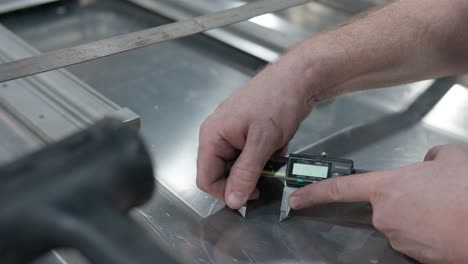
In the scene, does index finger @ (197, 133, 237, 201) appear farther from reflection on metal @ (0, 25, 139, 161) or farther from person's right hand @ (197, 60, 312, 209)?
reflection on metal @ (0, 25, 139, 161)

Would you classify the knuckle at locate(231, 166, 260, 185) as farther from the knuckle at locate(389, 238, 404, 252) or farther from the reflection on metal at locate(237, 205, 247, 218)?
the knuckle at locate(389, 238, 404, 252)

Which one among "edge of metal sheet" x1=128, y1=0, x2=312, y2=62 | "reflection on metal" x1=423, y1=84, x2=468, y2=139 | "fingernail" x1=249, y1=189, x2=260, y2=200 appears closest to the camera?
"fingernail" x1=249, y1=189, x2=260, y2=200

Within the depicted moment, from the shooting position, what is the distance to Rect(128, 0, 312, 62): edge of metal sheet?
1.00 meters

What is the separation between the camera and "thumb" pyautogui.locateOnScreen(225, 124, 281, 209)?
648mm

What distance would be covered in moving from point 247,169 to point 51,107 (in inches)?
12.7

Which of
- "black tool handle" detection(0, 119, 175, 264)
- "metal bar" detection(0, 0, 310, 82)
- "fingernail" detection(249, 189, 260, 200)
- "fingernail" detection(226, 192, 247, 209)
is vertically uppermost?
"black tool handle" detection(0, 119, 175, 264)

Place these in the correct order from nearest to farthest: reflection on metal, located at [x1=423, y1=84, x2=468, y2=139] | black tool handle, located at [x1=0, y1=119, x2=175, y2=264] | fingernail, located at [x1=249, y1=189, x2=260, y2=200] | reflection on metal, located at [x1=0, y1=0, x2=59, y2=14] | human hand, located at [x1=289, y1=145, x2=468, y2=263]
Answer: black tool handle, located at [x1=0, y1=119, x2=175, y2=264]
human hand, located at [x1=289, y1=145, x2=468, y2=263]
fingernail, located at [x1=249, y1=189, x2=260, y2=200]
reflection on metal, located at [x1=423, y1=84, x2=468, y2=139]
reflection on metal, located at [x1=0, y1=0, x2=59, y2=14]

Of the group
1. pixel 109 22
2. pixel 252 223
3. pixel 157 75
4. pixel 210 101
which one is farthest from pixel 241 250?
pixel 109 22

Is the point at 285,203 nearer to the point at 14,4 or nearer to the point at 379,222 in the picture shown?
the point at 379,222

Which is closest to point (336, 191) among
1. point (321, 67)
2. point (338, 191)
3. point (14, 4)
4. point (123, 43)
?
point (338, 191)

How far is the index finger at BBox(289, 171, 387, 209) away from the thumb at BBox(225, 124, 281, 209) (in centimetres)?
6

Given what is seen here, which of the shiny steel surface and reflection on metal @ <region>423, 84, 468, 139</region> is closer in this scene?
the shiny steel surface

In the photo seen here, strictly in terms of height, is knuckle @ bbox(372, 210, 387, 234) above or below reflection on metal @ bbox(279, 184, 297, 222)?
above

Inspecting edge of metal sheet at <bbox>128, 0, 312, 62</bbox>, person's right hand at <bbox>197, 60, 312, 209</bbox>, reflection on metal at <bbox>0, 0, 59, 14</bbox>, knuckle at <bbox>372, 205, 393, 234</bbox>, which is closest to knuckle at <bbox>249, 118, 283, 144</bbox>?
person's right hand at <bbox>197, 60, 312, 209</bbox>
